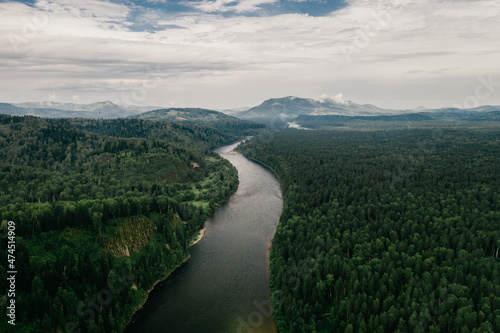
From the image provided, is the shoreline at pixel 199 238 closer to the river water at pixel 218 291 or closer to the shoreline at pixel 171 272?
A: the shoreline at pixel 171 272

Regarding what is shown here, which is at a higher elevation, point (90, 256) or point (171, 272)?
point (90, 256)

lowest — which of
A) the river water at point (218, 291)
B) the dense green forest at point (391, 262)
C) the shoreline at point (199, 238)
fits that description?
the river water at point (218, 291)

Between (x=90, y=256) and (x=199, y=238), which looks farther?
(x=199, y=238)

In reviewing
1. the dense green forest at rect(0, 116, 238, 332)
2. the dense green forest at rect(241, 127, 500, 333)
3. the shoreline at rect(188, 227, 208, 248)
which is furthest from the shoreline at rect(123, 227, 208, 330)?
the dense green forest at rect(241, 127, 500, 333)

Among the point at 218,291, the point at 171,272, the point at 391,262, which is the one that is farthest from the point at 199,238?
the point at 391,262

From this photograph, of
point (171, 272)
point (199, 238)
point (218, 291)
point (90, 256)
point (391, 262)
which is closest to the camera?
point (391, 262)

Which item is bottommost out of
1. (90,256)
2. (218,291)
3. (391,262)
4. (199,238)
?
(218,291)

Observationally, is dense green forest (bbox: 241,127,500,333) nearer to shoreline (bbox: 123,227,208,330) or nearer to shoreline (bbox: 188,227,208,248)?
shoreline (bbox: 123,227,208,330)

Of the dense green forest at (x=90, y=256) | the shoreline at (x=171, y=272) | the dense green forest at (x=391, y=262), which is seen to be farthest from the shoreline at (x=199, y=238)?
the dense green forest at (x=391, y=262)

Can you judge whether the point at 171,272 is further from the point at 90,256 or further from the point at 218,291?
the point at 90,256

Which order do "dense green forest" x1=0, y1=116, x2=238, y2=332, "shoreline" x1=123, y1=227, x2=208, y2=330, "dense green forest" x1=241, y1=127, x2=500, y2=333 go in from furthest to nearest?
1. "shoreline" x1=123, y1=227, x2=208, y2=330
2. "dense green forest" x1=241, y1=127, x2=500, y2=333
3. "dense green forest" x1=0, y1=116, x2=238, y2=332
